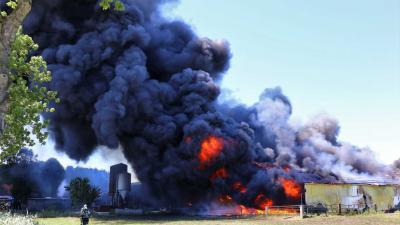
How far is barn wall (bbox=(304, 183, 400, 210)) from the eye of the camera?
4438 centimetres

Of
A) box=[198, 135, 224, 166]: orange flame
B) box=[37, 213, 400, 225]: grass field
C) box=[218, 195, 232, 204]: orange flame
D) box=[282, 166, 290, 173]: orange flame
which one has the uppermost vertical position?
box=[198, 135, 224, 166]: orange flame

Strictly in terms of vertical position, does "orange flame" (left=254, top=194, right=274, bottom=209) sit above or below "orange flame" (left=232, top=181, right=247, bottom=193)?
below

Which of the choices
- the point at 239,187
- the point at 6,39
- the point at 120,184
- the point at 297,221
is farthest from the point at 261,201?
the point at 6,39

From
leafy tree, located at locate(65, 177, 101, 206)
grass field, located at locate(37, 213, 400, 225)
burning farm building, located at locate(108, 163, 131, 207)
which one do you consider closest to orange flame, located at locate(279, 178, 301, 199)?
grass field, located at locate(37, 213, 400, 225)

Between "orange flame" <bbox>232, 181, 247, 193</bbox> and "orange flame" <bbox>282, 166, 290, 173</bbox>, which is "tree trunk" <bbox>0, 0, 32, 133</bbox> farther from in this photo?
"orange flame" <bbox>282, 166, 290, 173</bbox>

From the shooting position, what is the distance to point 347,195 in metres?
45.8

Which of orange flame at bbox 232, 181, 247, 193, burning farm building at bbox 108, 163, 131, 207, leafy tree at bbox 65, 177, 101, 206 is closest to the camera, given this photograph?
leafy tree at bbox 65, 177, 101, 206

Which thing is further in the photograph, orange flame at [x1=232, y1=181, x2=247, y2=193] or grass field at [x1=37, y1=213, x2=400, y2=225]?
orange flame at [x1=232, y1=181, x2=247, y2=193]

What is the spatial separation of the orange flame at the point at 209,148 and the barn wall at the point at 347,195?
1250cm

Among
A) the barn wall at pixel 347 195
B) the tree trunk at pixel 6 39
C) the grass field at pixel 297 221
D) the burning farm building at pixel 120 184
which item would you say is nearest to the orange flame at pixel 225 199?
the barn wall at pixel 347 195

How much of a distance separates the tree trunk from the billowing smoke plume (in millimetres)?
37830

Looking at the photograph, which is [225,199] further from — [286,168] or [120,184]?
[120,184]

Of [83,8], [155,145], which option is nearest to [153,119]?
[155,145]

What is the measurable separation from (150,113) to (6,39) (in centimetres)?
4082
